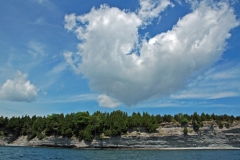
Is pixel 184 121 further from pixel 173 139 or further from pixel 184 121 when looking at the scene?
pixel 173 139

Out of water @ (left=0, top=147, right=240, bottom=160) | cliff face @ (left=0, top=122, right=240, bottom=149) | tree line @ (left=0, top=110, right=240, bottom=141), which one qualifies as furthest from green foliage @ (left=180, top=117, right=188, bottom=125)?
water @ (left=0, top=147, right=240, bottom=160)

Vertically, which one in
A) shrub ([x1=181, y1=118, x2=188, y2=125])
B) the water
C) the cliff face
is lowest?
the water

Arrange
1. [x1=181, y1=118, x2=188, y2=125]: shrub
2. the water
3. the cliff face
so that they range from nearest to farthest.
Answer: the water → the cliff face → [x1=181, y1=118, x2=188, y2=125]: shrub

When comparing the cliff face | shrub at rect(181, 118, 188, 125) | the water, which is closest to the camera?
the water

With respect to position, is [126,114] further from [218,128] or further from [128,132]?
[218,128]

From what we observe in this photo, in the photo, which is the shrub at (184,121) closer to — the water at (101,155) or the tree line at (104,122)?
the tree line at (104,122)

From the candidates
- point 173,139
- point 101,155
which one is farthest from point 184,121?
point 101,155

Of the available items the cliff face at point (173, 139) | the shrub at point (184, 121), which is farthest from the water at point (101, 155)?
the shrub at point (184, 121)

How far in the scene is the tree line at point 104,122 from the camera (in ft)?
357

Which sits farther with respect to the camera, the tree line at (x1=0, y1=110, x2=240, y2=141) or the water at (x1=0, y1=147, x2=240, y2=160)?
the tree line at (x1=0, y1=110, x2=240, y2=141)

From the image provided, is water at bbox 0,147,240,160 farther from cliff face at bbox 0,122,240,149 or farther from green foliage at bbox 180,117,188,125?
green foliage at bbox 180,117,188,125

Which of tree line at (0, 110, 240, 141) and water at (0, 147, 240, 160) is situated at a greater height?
tree line at (0, 110, 240, 141)

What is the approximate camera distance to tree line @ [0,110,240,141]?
10875 centimetres

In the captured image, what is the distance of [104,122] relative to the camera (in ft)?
370
